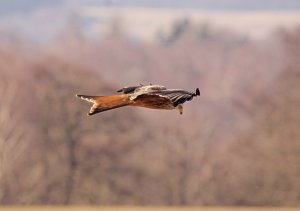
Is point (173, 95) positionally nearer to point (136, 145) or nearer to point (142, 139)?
point (136, 145)

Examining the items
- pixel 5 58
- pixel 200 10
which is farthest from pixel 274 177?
pixel 200 10

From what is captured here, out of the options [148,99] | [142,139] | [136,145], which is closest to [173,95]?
[148,99]

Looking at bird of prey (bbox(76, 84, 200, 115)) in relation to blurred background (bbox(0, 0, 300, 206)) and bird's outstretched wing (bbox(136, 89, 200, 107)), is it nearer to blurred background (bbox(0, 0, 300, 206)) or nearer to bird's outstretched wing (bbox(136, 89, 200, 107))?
bird's outstretched wing (bbox(136, 89, 200, 107))

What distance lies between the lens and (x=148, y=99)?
314 inches

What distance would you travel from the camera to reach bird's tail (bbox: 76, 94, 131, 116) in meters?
8.01

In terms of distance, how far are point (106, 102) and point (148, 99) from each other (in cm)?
31

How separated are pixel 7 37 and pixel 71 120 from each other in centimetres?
3050

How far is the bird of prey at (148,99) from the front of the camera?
25.8 ft

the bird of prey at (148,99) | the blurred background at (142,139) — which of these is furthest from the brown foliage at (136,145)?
the bird of prey at (148,99)

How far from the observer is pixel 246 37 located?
284ft

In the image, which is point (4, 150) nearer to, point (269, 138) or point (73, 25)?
point (269, 138)

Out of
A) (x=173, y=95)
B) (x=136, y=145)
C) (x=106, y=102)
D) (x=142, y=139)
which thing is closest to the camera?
(x=173, y=95)

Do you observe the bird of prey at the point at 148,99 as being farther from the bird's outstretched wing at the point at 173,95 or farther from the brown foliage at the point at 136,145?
the brown foliage at the point at 136,145

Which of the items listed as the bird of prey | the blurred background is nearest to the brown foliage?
Result: the blurred background
